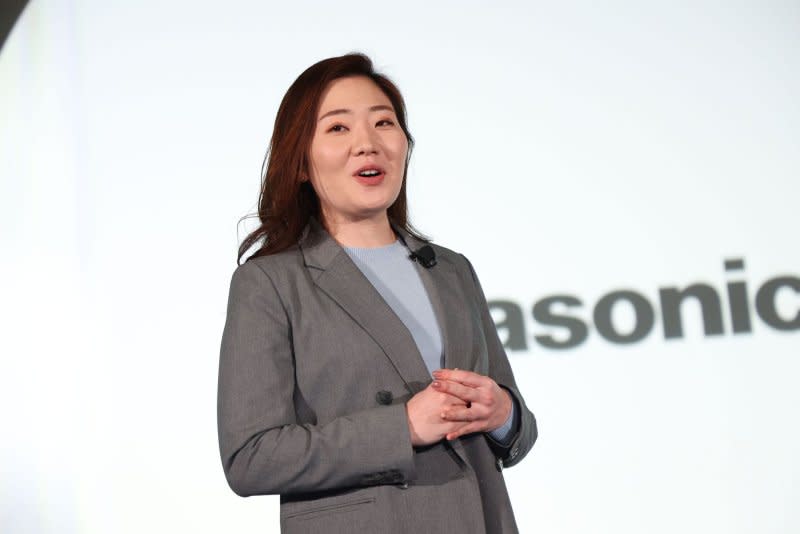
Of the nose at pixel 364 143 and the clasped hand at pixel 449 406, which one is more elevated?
the nose at pixel 364 143

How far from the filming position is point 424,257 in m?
1.60

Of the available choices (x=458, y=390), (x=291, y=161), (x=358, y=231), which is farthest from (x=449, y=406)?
(x=291, y=161)

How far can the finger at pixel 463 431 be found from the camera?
4.36 ft

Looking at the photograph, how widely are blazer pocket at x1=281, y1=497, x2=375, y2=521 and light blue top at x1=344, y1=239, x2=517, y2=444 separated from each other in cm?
22

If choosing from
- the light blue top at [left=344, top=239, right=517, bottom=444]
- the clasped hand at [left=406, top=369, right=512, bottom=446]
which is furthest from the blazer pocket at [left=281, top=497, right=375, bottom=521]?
the light blue top at [left=344, top=239, right=517, bottom=444]

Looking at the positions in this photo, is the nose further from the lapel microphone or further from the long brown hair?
the lapel microphone

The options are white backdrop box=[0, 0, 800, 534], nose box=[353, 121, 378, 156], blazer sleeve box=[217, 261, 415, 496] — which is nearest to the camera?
blazer sleeve box=[217, 261, 415, 496]

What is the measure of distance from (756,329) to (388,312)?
A: 2520 mm

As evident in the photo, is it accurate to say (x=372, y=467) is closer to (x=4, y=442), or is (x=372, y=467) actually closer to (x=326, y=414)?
(x=326, y=414)

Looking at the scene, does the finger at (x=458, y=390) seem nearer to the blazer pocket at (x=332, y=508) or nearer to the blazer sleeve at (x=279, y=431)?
the blazer sleeve at (x=279, y=431)

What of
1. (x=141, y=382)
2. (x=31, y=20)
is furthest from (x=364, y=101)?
(x=31, y=20)

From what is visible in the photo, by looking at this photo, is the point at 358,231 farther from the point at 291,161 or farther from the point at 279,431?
the point at 279,431

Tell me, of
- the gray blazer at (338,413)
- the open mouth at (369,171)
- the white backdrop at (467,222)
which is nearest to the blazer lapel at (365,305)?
the gray blazer at (338,413)

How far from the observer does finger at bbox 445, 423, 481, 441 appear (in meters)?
1.33
